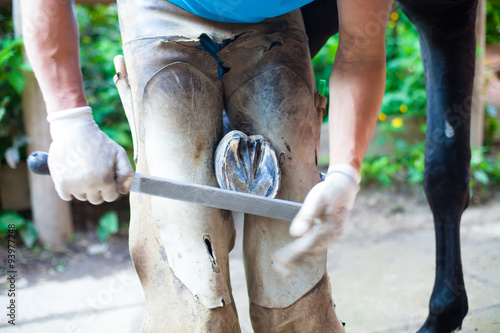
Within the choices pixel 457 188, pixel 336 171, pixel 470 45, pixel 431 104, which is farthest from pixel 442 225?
pixel 336 171

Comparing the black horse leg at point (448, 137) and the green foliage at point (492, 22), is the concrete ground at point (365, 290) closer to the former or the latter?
the black horse leg at point (448, 137)

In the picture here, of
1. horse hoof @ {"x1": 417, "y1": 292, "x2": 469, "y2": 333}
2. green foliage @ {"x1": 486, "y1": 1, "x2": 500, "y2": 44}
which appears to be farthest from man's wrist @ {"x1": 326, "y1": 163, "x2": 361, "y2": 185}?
green foliage @ {"x1": 486, "y1": 1, "x2": 500, "y2": 44}

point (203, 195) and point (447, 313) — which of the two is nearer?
point (203, 195)

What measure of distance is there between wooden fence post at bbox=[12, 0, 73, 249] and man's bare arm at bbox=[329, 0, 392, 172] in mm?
2193

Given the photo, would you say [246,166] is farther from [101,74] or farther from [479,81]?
[479,81]

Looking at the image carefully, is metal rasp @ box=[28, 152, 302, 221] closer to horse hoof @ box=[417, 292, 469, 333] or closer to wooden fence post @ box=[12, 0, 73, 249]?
horse hoof @ box=[417, 292, 469, 333]

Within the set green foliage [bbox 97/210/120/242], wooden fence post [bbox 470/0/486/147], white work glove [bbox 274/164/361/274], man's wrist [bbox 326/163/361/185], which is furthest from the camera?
wooden fence post [bbox 470/0/486/147]

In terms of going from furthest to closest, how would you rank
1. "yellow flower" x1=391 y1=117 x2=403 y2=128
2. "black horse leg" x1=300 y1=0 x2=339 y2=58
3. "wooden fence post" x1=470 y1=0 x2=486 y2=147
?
"yellow flower" x1=391 y1=117 x2=403 y2=128
"wooden fence post" x1=470 y1=0 x2=486 y2=147
"black horse leg" x1=300 y1=0 x2=339 y2=58

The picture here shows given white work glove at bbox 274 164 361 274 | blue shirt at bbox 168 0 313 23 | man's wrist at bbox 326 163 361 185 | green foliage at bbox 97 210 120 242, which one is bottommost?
green foliage at bbox 97 210 120 242

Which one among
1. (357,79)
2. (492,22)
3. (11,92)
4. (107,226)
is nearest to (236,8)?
(357,79)

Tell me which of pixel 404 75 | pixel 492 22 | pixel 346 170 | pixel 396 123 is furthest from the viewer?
pixel 492 22

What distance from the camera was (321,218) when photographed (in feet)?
3.55

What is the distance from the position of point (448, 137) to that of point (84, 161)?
135cm

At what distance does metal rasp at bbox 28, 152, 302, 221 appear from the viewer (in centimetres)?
104
